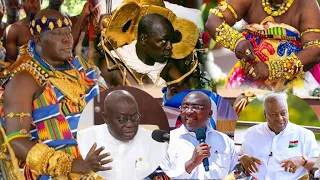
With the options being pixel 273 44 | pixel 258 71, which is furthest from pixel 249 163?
pixel 273 44

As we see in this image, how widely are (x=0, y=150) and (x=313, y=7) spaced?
1639 mm

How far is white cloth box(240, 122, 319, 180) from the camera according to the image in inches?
99.2

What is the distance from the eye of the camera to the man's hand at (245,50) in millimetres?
2473

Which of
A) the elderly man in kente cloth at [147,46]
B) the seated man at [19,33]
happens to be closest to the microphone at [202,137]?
the elderly man in kente cloth at [147,46]

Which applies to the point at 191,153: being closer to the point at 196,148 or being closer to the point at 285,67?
the point at 196,148

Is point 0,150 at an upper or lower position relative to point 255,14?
lower

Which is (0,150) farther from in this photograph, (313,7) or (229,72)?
(313,7)

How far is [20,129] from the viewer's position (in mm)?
2471

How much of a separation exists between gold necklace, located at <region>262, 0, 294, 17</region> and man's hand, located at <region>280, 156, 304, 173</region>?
68 cm

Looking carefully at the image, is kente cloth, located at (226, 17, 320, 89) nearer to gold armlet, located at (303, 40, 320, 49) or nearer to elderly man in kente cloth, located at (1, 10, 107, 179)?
gold armlet, located at (303, 40, 320, 49)

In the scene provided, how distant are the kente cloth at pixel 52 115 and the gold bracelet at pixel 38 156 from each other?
0.10 m

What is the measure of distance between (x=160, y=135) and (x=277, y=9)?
79cm

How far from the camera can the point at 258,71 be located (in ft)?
8.09

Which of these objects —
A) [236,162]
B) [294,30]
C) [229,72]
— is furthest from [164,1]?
[236,162]
